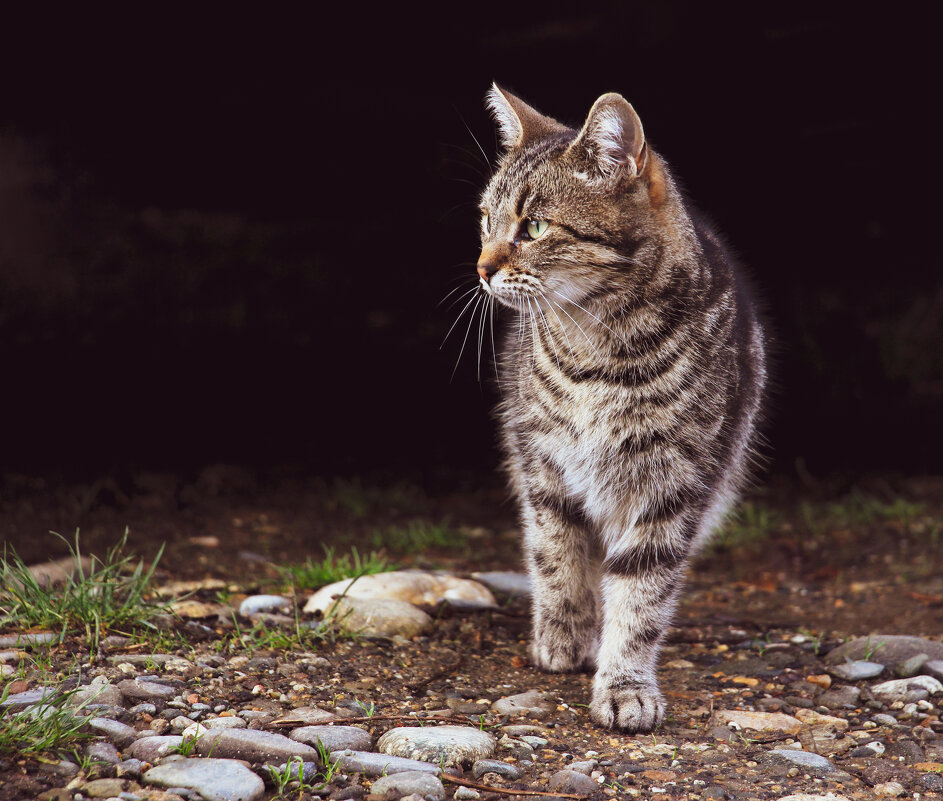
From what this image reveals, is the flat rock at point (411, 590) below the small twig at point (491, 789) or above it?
below

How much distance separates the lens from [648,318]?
2924 mm

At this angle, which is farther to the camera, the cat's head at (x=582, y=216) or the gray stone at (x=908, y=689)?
the gray stone at (x=908, y=689)

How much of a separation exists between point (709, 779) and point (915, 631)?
1.67 metres

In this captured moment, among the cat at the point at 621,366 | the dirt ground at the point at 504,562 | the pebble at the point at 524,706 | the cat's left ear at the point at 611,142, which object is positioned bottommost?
the dirt ground at the point at 504,562

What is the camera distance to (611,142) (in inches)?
113

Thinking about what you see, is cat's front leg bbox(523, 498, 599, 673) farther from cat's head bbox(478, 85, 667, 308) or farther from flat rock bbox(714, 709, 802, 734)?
cat's head bbox(478, 85, 667, 308)

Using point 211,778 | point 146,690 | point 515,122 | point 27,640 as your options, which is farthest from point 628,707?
point 515,122

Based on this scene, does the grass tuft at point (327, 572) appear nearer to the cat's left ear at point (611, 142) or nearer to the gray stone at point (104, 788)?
the gray stone at point (104, 788)

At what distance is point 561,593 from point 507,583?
79 centimetres

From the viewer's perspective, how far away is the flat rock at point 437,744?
95.8 inches

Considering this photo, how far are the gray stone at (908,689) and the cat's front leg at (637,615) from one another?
2.40ft

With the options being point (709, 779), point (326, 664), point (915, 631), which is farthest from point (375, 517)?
point (709, 779)

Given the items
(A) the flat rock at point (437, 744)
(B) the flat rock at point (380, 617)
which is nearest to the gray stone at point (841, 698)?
(A) the flat rock at point (437, 744)

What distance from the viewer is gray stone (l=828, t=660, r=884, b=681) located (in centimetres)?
322
